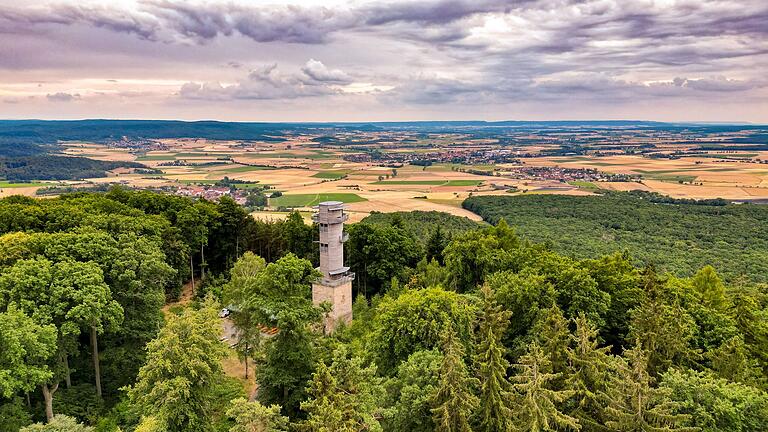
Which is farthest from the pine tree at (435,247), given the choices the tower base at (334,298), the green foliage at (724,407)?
the green foliage at (724,407)

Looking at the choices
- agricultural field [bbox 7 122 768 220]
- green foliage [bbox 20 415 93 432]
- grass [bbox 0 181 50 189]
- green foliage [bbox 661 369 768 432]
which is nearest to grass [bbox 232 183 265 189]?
agricultural field [bbox 7 122 768 220]

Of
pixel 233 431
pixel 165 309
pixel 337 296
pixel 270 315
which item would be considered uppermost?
pixel 270 315

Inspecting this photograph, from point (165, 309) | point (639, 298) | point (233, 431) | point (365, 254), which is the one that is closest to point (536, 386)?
point (233, 431)

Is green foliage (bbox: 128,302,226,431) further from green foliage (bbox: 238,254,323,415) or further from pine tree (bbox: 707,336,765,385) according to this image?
pine tree (bbox: 707,336,765,385)

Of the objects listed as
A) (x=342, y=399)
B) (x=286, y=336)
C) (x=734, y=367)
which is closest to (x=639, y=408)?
(x=734, y=367)

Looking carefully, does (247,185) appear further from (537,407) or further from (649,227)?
(537,407)

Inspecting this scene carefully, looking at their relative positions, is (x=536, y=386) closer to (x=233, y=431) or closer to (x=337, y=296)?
(x=233, y=431)

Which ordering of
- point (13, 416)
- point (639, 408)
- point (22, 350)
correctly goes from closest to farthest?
1. point (639, 408)
2. point (22, 350)
3. point (13, 416)
